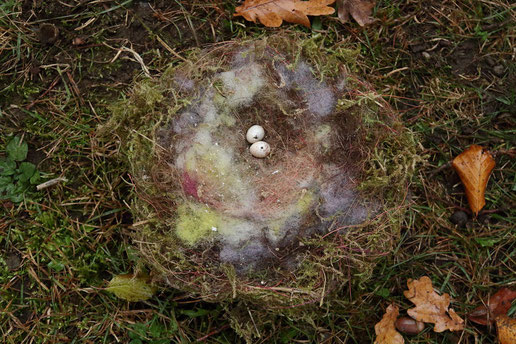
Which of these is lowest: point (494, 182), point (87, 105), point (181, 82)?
point (494, 182)

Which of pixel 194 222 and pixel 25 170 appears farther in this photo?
pixel 25 170

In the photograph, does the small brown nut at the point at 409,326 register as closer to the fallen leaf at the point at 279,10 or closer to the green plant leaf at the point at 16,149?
the fallen leaf at the point at 279,10

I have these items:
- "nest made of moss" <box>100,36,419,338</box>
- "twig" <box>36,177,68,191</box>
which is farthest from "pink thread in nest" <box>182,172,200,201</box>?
"twig" <box>36,177,68,191</box>

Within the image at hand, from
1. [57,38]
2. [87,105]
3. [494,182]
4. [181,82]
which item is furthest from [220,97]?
[494,182]

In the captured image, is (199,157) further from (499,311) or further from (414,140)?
(499,311)

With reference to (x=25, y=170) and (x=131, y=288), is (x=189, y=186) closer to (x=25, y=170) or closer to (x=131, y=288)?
(x=131, y=288)

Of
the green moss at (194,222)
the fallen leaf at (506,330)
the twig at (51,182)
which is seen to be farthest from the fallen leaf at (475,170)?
the twig at (51,182)

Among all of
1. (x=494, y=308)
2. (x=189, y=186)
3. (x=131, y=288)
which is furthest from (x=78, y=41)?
(x=494, y=308)
